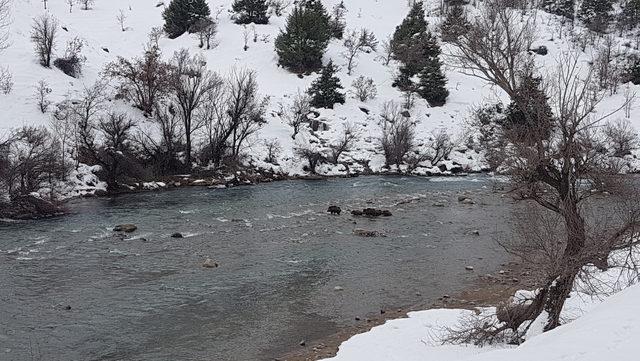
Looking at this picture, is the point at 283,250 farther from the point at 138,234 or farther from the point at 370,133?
the point at 370,133

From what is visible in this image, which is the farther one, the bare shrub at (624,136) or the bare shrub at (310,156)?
the bare shrub at (624,136)

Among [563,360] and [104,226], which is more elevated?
[563,360]

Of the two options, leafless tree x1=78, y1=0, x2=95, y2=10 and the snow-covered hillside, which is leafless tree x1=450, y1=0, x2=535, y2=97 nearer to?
the snow-covered hillside

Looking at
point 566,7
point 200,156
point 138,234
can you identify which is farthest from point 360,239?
point 566,7

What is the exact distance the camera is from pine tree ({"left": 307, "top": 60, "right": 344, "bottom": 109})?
56.0 meters

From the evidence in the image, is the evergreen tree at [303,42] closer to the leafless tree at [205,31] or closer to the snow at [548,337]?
the leafless tree at [205,31]

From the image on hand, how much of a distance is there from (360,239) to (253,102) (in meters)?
28.0

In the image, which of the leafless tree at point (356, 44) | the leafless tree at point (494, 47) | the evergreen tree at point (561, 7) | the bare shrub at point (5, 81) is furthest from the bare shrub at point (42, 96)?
the evergreen tree at point (561, 7)

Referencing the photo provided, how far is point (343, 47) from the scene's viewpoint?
70562 millimetres

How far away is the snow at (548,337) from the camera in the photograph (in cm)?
569

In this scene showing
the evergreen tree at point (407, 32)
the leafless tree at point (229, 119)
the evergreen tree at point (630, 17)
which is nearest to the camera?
the leafless tree at point (229, 119)

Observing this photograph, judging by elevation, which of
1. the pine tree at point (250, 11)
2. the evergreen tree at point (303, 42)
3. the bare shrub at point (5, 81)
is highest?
the pine tree at point (250, 11)

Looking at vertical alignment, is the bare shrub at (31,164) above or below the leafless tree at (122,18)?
below

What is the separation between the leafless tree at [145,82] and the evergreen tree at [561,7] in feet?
244
